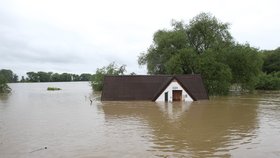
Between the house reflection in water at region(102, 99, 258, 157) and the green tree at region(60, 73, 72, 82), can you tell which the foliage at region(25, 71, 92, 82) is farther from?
the house reflection in water at region(102, 99, 258, 157)

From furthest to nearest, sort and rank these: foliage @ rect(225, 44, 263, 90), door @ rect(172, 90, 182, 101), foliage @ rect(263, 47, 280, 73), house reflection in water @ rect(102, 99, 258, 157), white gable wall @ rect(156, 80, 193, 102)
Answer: foliage @ rect(263, 47, 280, 73), foliage @ rect(225, 44, 263, 90), door @ rect(172, 90, 182, 101), white gable wall @ rect(156, 80, 193, 102), house reflection in water @ rect(102, 99, 258, 157)

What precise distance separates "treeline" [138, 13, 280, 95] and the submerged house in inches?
250

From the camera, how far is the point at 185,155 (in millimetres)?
13094

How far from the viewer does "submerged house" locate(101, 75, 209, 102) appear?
40312 mm

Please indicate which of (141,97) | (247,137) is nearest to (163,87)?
(141,97)

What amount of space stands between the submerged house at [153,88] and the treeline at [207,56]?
20.9 ft

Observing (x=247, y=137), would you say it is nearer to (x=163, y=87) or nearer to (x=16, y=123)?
(x=16, y=123)

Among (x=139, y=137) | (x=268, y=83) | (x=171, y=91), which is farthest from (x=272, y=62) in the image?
(x=139, y=137)

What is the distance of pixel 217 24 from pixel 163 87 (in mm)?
21427

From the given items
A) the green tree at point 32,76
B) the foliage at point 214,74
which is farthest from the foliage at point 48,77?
the foliage at point 214,74

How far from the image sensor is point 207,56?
1956 inches

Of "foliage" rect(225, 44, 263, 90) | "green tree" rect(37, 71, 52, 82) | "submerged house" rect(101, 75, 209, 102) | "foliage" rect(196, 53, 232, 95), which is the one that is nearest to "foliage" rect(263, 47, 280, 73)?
"foliage" rect(225, 44, 263, 90)

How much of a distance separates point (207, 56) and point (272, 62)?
148ft

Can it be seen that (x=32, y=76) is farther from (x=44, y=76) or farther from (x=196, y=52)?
(x=196, y=52)
